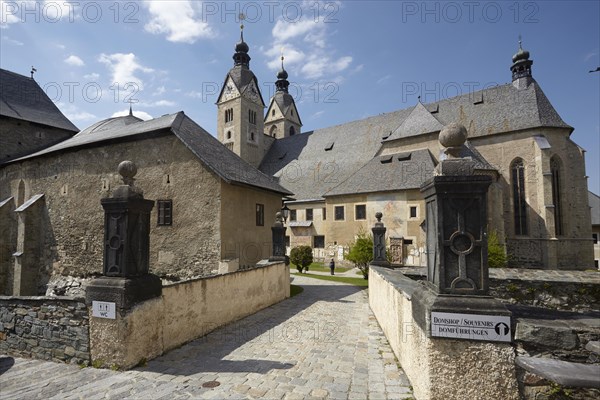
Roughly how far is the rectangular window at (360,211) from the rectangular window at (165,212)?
1576cm

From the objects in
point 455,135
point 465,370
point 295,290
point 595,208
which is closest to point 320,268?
point 295,290

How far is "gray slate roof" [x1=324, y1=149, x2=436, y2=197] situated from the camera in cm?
2330

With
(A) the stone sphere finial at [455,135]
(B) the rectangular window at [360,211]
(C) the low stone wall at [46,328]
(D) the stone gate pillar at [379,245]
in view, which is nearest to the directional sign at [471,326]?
(A) the stone sphere finial at [455,135]

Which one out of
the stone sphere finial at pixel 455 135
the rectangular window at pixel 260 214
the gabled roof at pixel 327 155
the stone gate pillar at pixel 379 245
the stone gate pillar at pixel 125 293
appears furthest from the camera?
the gabled roof at pixel 327 155

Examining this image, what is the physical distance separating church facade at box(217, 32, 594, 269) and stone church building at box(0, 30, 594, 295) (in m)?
0.10

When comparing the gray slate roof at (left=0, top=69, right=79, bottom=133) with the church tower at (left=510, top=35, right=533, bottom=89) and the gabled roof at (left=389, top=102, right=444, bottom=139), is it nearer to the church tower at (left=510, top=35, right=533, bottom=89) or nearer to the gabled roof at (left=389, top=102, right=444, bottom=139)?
the gabled roof at (left=389, top=102, right=444, bottom=139)

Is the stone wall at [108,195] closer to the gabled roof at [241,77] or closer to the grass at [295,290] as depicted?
the grass at [295,290]

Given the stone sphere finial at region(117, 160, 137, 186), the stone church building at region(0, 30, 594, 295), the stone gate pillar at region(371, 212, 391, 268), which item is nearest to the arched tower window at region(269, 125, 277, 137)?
the stone church building at region(0, 30, 594, 295)

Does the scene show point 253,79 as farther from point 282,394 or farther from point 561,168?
point 282,394

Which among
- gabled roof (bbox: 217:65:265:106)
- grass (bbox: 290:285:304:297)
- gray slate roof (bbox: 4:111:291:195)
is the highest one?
gabled roof (bbox: 217:65:265:106)

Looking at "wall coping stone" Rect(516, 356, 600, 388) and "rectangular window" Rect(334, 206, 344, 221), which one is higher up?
"rectangular window" Rect(334, 206, 344, 221)

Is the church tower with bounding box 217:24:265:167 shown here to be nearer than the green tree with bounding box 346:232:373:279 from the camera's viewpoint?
No

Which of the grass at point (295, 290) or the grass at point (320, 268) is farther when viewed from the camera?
the grass at point (320, 268)

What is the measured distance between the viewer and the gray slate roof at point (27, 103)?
2302cm
